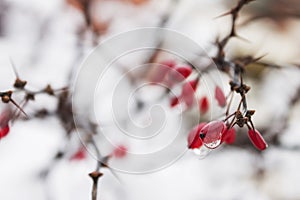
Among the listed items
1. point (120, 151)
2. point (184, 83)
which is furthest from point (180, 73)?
point (120, 151)

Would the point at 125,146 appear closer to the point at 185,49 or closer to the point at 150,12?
the point at 185,49

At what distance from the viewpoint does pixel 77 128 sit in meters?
0.75

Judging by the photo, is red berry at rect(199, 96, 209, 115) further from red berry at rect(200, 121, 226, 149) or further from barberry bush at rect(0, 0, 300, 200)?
red berry at rect(200, 121, 226, 149)

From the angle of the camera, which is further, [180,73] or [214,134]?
[180,73]

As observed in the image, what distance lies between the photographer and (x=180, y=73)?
2.27 feet

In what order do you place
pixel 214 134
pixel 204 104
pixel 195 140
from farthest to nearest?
pixel 204 104
pixel 195 140
pixel 214 134

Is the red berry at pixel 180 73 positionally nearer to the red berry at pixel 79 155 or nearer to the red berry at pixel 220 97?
the red berry at pixel 220 97

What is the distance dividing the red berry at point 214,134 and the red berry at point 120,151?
19 cm

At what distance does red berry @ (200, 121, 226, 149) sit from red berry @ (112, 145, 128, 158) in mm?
189

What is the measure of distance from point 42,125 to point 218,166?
0.36 meters

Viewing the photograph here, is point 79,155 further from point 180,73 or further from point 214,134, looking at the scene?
point 214,134

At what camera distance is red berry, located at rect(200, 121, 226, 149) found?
0.54m

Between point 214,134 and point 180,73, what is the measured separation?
17cm

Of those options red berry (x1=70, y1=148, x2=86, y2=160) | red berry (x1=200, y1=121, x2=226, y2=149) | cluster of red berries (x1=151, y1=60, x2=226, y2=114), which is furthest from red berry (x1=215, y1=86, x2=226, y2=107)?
red berry (x1=70, y1=148, x2=86, y2=160)
